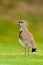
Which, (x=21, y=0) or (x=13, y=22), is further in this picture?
(x=21, y=0)

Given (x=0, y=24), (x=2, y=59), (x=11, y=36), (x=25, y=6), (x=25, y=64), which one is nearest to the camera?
(x=25, y=64)

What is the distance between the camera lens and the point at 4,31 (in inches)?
1048

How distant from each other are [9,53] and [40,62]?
2.46m

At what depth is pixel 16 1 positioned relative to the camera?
3238cm

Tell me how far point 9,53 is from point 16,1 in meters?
16.6

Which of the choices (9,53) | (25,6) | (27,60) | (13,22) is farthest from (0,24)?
(27,60)

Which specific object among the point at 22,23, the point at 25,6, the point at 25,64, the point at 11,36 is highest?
the point at 25,6

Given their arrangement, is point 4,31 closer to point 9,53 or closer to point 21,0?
point 21,0

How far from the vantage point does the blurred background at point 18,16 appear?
26.4m

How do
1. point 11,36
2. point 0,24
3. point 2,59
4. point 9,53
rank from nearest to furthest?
point 2,59
point 9,53
point 11,36
point 0,24

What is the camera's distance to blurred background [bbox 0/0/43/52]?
26.4m

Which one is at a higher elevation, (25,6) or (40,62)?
(25,6)

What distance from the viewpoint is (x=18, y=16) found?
30.4 m

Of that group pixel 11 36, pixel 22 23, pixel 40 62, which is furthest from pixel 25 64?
pixel 11 36
